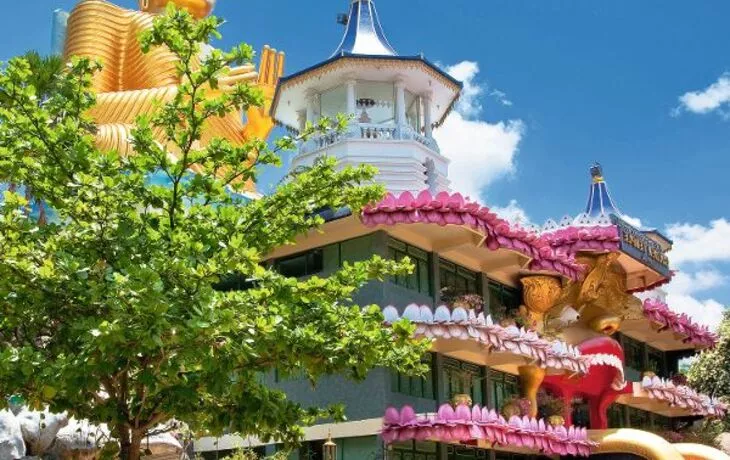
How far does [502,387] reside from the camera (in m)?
27.3

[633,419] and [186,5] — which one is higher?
[186,5]

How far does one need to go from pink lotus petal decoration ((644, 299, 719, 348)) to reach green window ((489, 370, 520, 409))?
6261mm

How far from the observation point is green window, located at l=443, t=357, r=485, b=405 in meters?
25.0

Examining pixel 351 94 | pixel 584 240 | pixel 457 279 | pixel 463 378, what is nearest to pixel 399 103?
pixel 351 94

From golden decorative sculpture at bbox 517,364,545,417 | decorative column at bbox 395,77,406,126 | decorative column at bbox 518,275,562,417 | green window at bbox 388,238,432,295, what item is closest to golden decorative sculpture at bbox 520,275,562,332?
decorative column at bbox 518,275,562,417

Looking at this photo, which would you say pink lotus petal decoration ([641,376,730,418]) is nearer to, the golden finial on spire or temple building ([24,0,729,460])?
temple building ([24,0,729,460])

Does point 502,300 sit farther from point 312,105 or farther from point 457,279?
point 312,105

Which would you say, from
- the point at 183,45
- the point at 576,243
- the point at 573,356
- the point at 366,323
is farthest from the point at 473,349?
the point at 183,45

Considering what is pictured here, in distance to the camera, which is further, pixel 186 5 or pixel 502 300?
pixel 186 5

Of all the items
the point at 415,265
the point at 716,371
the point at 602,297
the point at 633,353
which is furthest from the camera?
the point at 716,371

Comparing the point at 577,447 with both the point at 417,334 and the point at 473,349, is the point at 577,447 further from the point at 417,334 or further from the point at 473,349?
the point at 417,334

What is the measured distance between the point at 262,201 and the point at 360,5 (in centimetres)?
1766

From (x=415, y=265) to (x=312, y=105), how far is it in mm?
7024

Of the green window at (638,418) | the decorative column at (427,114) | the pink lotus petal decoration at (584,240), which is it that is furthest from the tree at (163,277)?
the green window at (638,418)
